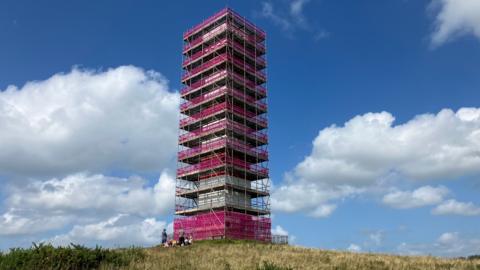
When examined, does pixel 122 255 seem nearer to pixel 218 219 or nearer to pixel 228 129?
pixel 218 219

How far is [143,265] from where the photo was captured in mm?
22781

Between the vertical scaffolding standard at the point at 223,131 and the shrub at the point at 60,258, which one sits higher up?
the vertical scaffolding standard at the point at 223,131

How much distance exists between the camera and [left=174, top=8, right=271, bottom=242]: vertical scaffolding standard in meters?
57.7

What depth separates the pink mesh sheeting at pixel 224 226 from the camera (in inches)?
2156

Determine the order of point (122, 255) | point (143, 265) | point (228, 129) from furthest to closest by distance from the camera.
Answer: point (228, 129)
point (122, 255)
point (143, 265)

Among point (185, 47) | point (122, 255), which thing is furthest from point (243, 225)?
point (122, 255)

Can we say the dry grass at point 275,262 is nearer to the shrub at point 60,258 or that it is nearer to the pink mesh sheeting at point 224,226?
the shrub at point 60,258

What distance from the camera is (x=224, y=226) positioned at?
178 ft

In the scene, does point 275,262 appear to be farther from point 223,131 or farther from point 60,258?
point 223,131

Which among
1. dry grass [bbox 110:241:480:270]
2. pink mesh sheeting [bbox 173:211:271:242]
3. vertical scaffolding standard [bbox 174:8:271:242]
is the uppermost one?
vertical scaffolding standard [bbox 174:8:271:242]

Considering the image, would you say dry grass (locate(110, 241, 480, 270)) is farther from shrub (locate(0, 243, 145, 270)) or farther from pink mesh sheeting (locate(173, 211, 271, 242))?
pink mesh sheeting (locate(173, 211, 271, 242))

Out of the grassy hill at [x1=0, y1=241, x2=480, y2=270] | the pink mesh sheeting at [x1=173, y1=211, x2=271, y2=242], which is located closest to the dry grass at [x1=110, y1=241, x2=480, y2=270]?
the grassy hill at [x1=0, y1=241, x2=480, y2=270]

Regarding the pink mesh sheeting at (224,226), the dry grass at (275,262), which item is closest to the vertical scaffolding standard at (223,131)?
the pink mesh sheeting at (224,226)

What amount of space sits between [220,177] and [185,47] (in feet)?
71.6
